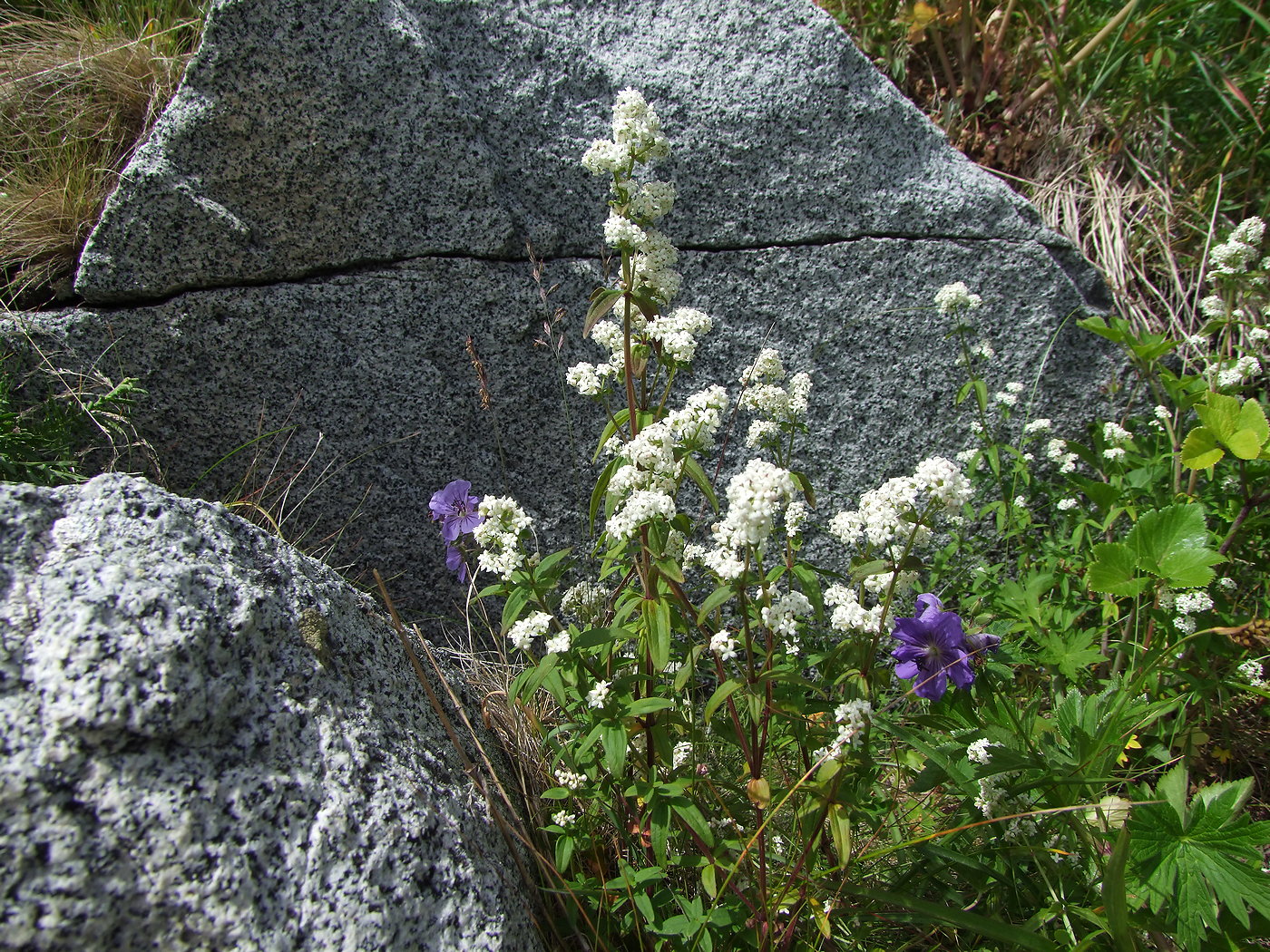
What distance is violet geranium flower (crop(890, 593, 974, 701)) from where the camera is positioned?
1866 millimetres

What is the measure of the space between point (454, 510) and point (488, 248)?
3.42 feet

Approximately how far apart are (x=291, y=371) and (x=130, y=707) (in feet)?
6.35

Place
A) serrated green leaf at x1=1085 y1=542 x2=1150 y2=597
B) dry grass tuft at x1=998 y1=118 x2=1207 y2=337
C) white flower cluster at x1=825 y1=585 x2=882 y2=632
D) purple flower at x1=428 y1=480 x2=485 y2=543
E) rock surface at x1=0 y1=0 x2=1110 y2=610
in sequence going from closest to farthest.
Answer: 1. white flower cluster at x1=825 y1=585 x2=882 y2=632
2. serrated green leaf at x1=1085 y1=542 x2=1150 y2=597
3. purple flower at x1=428 y1=480 x2=485 y2=543
4. rock surface at x1=0 y1=0 x2=1110 y2=610
5. dry grass tuft at x1=998 y1=118 x2=1207 y2=337

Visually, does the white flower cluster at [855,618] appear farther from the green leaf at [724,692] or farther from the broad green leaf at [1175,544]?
the broad green leaf at [1175,544]

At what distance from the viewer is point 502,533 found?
1.87 metres

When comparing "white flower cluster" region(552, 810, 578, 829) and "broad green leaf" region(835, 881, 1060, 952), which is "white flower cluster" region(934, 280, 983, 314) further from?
"white flower cluster" region(552, 810, 578, 829)

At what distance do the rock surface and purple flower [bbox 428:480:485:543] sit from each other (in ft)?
1.21

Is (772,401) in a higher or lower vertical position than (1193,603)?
higher

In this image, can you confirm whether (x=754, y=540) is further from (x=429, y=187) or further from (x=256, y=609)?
(x=429, y=187)

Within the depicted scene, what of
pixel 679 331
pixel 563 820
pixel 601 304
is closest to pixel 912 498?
pixel 679 331

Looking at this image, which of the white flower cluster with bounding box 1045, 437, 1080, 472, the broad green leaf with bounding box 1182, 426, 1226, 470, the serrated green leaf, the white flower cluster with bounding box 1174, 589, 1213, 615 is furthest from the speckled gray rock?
the white flower cluster with bounding box 1045, 437, 1080, 472

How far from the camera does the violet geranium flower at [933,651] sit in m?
1.87

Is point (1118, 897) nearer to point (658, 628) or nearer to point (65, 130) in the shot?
point (658, 628)

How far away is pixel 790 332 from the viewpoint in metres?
3.18
